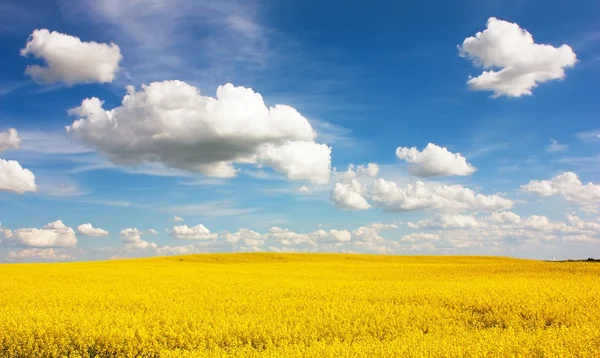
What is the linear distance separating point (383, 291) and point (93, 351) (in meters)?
12.9

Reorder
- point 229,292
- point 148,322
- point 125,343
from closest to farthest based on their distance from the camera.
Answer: point 125,343 → point 148,322 → point 229,292

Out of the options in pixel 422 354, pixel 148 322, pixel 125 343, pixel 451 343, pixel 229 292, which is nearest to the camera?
pixel 422 354

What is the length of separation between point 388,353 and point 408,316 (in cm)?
605

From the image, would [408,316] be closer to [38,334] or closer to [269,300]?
[269,300]

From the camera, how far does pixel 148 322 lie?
14.0m

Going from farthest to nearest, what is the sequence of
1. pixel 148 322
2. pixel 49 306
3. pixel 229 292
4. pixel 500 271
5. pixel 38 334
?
pixel 500 271
pixel 229 292
pixel 49 306
pixel 148 322
pixel 38 334

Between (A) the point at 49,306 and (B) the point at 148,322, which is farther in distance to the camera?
(A) the point at 49,306

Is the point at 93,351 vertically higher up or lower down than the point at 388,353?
lower down

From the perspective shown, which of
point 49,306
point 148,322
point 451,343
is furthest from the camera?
point 49,306

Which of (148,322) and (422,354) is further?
(148,322)

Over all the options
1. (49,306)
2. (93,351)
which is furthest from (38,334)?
(49,306)

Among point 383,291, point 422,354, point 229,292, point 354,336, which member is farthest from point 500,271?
point 422,354

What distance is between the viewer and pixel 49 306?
18.4m

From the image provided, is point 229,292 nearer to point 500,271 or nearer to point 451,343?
point 451,343
